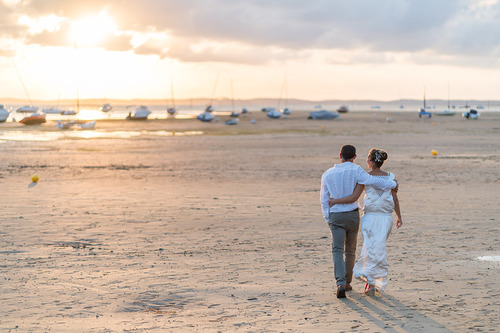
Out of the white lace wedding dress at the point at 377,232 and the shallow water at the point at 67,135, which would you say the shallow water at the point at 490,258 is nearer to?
the white lace wedding dress at the point at 377,232

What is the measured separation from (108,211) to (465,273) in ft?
29.2

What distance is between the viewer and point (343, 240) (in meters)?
7.66

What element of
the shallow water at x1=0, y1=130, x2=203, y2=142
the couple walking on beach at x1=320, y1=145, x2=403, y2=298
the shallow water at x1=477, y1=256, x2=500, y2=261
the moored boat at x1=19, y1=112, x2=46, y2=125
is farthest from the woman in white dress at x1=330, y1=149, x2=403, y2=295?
the moored boat at x1=19, y1=112, x2=46, y2=125

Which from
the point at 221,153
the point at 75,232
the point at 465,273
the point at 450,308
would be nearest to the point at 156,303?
the point at 450,308

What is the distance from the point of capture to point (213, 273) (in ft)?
29.0

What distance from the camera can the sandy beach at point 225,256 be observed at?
6.86m

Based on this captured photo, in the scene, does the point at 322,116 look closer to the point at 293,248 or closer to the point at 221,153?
the point at 221,153

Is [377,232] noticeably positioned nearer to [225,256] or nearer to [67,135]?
[225,256]

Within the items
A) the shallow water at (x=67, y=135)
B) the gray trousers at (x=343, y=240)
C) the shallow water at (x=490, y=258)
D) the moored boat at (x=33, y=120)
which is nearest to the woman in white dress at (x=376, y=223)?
the gray trousers at (x=343, y=240)

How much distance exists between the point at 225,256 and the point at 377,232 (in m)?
3.19

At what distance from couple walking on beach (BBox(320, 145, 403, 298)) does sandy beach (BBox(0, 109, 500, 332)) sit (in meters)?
0.35

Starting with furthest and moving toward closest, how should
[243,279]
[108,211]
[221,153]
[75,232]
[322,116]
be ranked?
[322,116] → [221,153] → [108,211] → [75,232] → [243,279]

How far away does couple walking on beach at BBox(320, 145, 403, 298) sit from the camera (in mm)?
7531

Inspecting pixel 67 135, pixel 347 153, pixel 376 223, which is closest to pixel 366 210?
pixel 376 223
